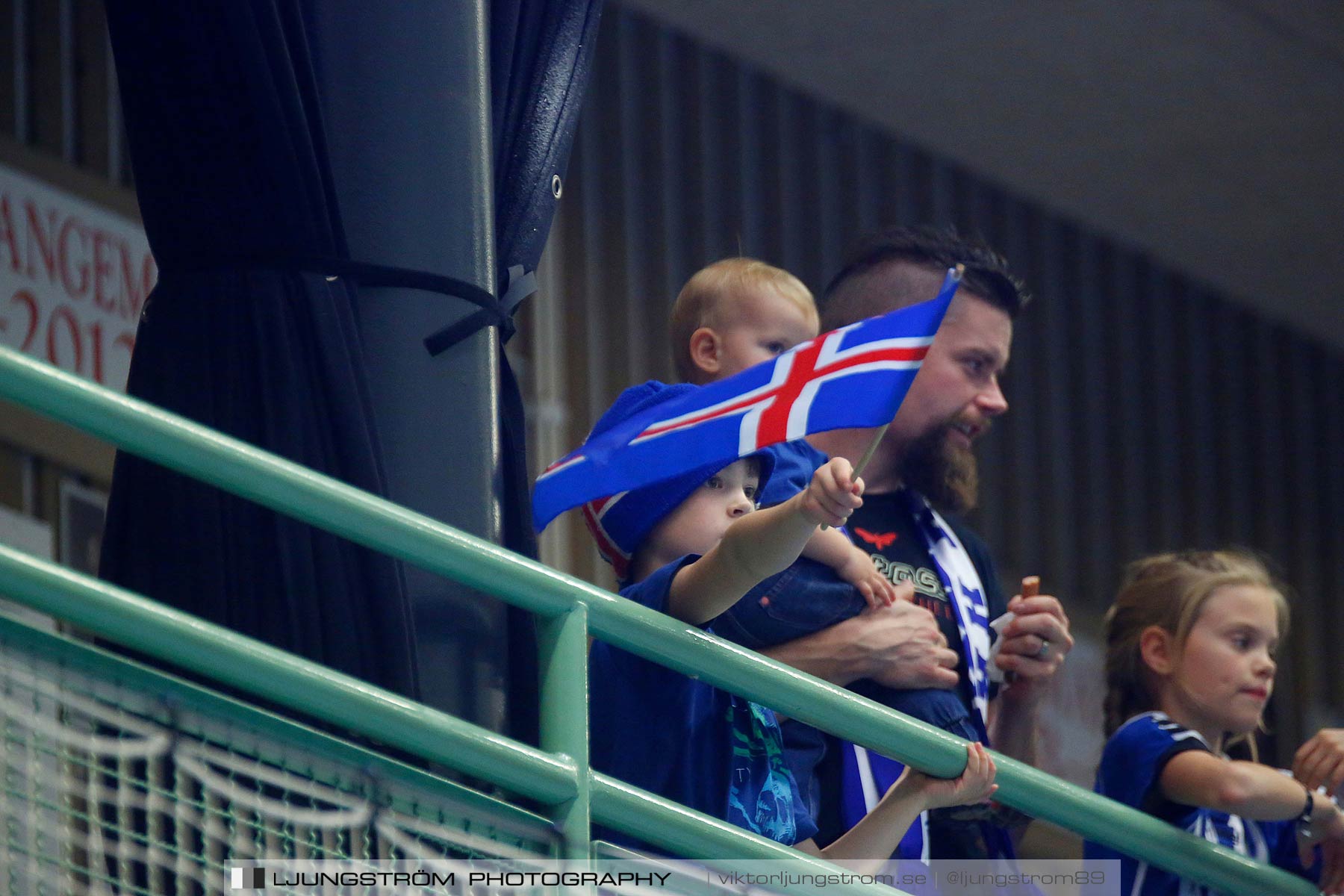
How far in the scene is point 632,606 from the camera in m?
2.26

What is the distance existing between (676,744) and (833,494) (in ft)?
1.59

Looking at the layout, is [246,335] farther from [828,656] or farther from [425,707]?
[828,656]

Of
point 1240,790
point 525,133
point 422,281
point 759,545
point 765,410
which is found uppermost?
point 525,133

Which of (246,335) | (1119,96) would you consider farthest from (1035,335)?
(246,335)

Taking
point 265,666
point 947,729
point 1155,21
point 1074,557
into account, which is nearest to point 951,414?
point 947,729

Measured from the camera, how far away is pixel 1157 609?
11.5 feet

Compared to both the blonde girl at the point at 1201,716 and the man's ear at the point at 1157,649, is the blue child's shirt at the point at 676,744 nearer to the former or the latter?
the blonde girl at the point at 1201,716

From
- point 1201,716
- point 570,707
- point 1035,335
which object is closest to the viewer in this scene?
point 570,707

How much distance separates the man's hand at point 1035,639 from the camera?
299 centimetres

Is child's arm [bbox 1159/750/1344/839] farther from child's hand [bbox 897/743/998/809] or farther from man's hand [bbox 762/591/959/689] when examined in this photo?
child's hand [bbox 897/743/998/809]

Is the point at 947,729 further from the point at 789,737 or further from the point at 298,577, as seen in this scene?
the point at 298,577

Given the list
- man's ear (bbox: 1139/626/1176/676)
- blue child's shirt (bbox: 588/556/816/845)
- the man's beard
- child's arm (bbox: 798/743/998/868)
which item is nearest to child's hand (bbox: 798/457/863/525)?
blue child's shirt (bbox: 588/556/816/845)

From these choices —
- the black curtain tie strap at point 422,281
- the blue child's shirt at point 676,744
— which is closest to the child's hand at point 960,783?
the blue child's shirt at point 676,744

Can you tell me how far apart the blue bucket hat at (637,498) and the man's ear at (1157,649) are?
117 cm
